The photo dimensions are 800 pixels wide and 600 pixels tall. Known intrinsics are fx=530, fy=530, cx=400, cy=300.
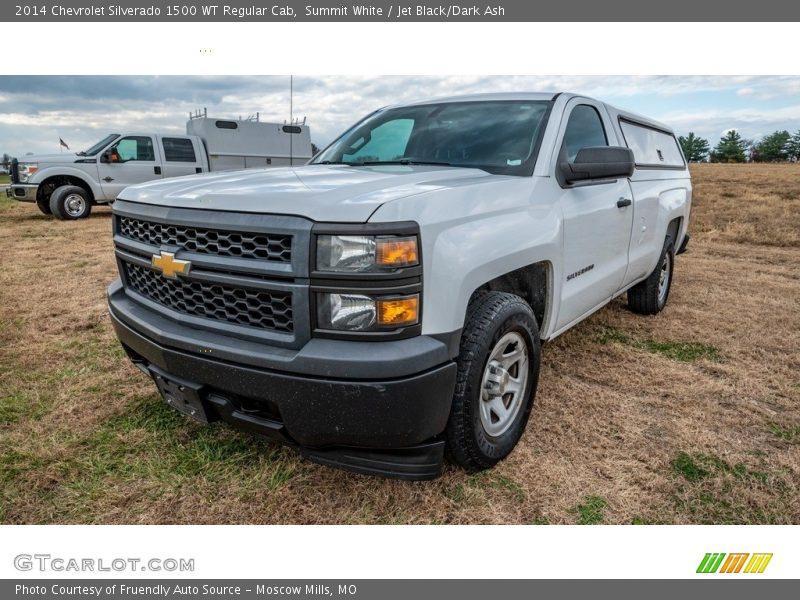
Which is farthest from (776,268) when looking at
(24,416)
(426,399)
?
(24,416)

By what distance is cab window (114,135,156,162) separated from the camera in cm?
1249

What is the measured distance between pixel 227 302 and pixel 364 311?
0.61 metres

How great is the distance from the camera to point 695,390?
11.5 ft

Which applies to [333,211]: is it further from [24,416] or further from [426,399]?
[24,416]

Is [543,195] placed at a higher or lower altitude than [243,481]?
higher

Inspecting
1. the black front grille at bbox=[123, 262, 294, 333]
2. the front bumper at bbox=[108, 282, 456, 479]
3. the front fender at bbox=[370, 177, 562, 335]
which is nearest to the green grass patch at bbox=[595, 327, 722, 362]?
the front fender at bbox=[370, 177, 562, 335]

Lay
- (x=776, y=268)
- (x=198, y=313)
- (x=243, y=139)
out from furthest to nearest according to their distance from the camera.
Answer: (x=243, y=139) → (x=776, y=268) → (x=198, y=313)

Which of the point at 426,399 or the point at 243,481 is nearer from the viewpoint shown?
the point at 426,399

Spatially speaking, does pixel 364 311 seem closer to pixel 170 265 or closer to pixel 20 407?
pixel 170 265

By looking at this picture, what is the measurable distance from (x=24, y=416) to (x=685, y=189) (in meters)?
5.98

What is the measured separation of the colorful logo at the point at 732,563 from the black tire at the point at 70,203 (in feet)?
45.2

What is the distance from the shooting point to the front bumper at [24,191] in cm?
1186

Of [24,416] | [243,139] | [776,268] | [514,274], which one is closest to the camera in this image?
[514,274]

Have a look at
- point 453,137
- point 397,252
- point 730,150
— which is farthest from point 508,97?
point 730,150
